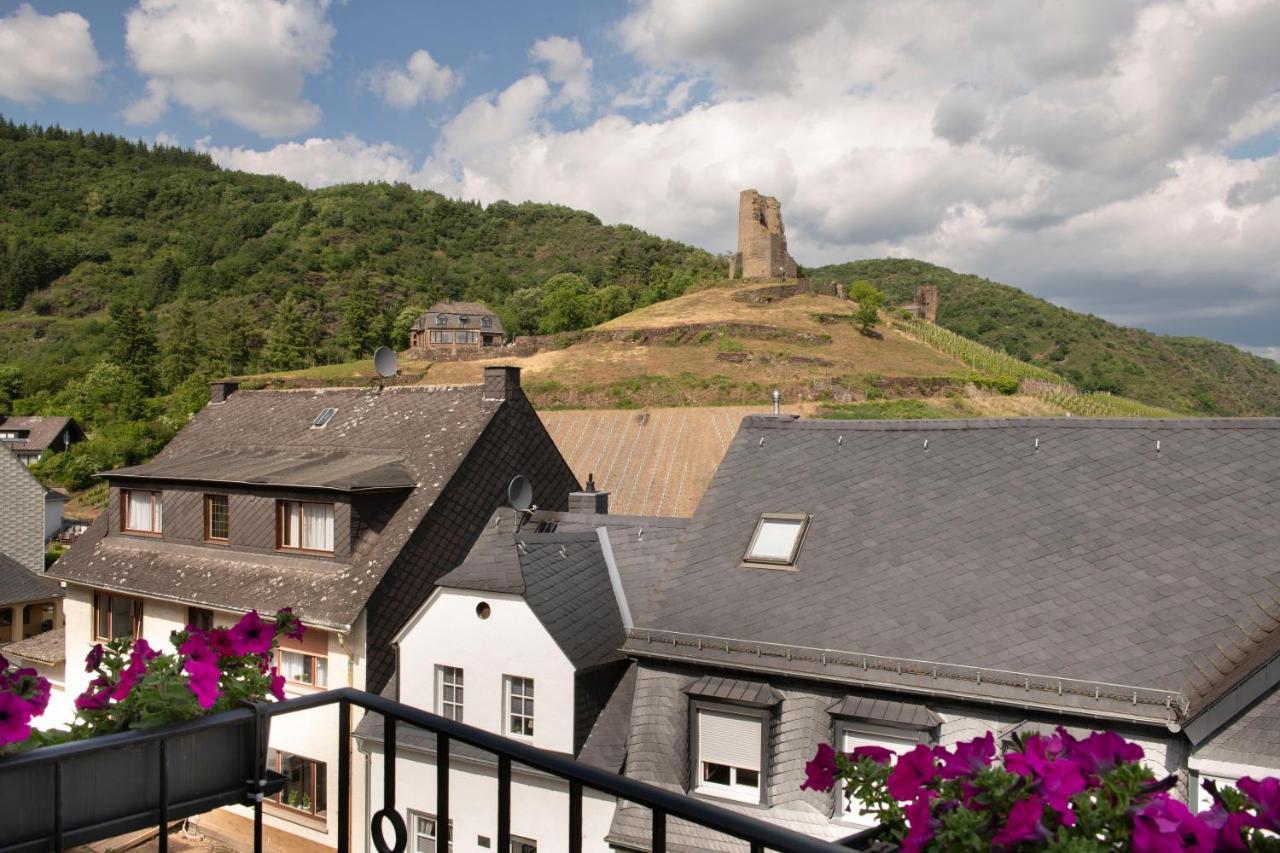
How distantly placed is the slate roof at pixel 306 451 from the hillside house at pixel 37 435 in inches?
1495

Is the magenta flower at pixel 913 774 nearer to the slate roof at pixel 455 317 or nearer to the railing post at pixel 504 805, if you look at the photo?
the railing post at pixel 504 805

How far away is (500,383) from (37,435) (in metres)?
48.4

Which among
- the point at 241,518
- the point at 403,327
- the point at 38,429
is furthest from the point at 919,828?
the point at 403,327

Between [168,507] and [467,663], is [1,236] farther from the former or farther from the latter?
[467,663]

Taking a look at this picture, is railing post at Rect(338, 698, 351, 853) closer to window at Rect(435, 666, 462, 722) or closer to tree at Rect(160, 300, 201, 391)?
window at Rect(435, 666, 462, 722)

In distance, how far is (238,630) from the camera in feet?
9.02

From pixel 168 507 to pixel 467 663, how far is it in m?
9.54

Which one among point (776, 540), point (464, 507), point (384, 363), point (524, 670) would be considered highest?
point (384, 363)

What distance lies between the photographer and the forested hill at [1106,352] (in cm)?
8266

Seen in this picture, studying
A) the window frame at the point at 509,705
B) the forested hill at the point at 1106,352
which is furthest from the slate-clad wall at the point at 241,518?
the forested hill at the point at 1106,352

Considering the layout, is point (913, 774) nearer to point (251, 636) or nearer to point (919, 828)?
point (919, 828)

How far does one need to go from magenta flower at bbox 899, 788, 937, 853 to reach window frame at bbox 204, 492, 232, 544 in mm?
17193

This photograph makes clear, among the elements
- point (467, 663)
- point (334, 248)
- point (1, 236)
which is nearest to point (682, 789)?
point (467, 663)

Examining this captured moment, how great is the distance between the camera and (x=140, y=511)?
18.5 m
